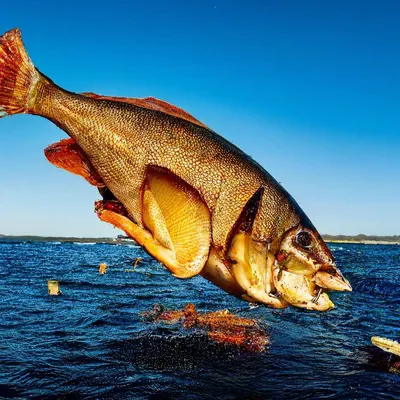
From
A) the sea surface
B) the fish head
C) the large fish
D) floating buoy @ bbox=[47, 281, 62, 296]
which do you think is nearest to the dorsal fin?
the large fish

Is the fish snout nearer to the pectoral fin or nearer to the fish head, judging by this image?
the fish head

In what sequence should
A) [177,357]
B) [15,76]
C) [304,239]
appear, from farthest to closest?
[177,357] < [304,239] < [15,76]

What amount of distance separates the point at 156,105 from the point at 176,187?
3.01 feet

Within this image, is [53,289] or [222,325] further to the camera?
[53,289]

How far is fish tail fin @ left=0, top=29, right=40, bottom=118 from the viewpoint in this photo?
3623mm

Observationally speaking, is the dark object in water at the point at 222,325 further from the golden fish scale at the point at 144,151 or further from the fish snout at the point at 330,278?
the golden fish scale at the point at 144,151

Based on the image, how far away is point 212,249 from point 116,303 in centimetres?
1333

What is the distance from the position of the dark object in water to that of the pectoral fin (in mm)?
6458

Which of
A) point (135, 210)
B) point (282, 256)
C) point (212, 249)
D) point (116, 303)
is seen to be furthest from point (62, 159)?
point (116, 303)

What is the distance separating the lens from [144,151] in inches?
150

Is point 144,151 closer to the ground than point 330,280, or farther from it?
farther from it

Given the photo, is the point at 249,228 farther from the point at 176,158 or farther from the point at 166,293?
the point at 166,293

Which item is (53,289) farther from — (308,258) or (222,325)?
(308,258)

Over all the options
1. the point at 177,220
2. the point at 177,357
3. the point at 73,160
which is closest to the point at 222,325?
the point at 177,357
